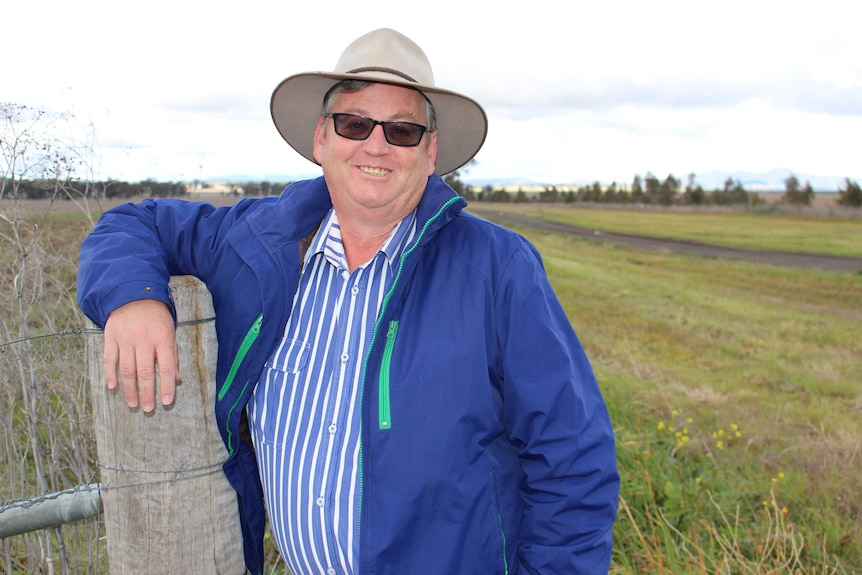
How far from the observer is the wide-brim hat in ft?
7.01

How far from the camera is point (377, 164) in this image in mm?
2131

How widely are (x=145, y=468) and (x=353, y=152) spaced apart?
1074mm

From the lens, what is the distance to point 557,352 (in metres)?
1.80

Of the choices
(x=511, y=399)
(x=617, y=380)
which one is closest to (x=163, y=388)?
(x=511, y=399)

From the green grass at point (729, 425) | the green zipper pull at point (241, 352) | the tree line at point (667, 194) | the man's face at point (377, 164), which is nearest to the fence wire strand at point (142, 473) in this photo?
the green zipper pull at point (241, 352)

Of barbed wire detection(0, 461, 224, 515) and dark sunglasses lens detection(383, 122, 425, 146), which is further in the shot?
dark sunglasses lens detection(383, 122, 425, 146)

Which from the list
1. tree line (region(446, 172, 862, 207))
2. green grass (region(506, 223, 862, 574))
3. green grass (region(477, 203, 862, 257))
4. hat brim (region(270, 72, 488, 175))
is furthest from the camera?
tree line (region(446, 172, 862, 207))

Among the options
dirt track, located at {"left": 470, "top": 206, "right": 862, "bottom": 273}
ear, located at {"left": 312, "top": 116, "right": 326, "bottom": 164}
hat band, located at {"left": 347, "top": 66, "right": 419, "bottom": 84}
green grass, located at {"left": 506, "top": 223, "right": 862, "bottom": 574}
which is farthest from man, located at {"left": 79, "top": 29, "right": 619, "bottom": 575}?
dirt track, located at {"left": 470, "top": 206, "right": 862, "bottom": 273}

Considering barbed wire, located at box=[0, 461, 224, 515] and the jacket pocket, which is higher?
the jacket pocket

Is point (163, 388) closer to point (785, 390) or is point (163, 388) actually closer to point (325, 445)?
point (325, 445)

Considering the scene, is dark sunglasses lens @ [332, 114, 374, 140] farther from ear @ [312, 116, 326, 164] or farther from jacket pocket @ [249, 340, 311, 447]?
jacket pocket @ [249, 340, 311, 447]

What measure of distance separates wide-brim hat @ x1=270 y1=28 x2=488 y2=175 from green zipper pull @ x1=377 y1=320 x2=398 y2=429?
2.52 ft

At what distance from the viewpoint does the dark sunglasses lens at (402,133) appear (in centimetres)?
217

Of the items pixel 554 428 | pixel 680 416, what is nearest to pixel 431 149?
pixel 554 428
